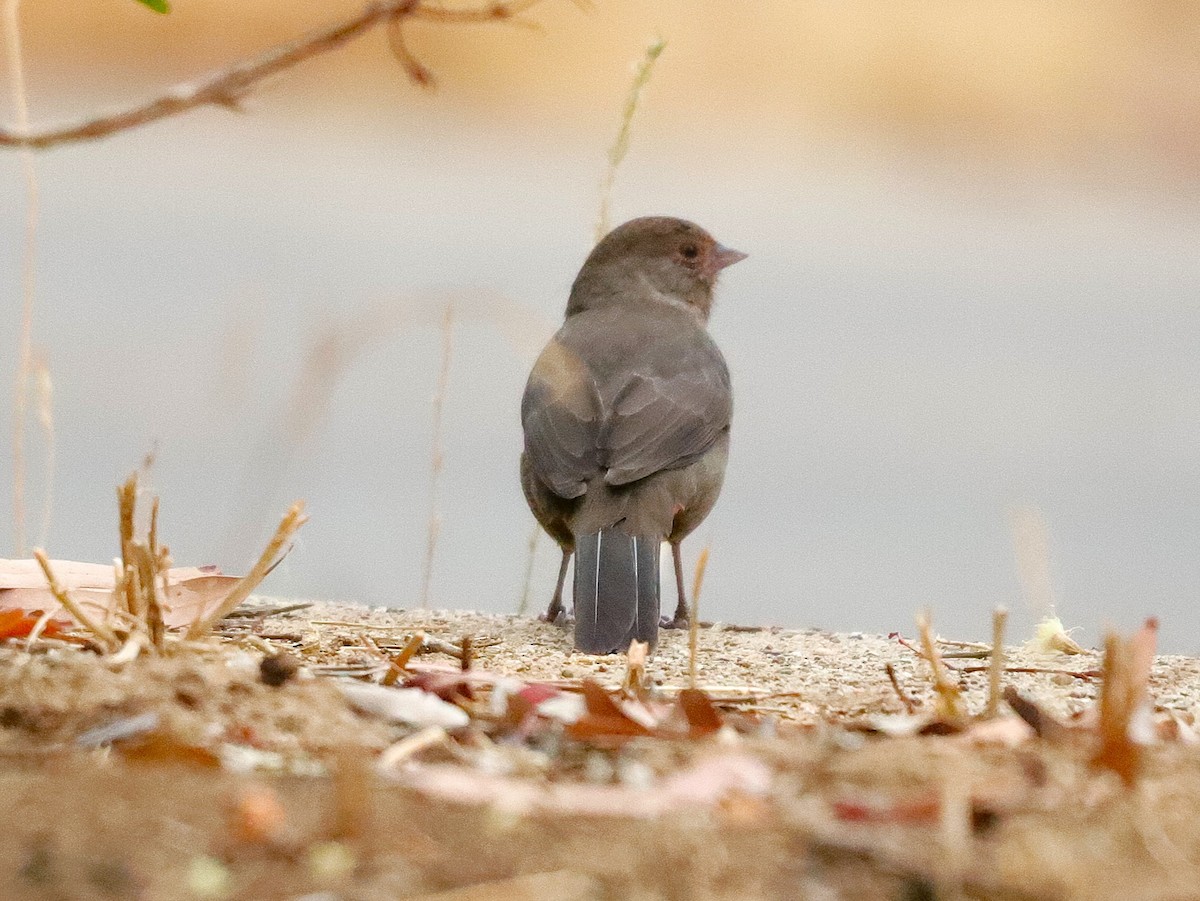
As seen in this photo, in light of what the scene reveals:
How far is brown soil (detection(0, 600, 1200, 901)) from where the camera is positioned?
1.77 metres

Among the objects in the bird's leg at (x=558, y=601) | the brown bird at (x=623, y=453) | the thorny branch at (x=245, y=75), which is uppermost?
the thorny branch at (x=245, y=75)

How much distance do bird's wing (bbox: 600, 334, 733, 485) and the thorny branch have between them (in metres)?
3.62

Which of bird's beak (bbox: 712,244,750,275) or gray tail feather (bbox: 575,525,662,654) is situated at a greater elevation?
bird's beak (bbox: 712,244,750,275)

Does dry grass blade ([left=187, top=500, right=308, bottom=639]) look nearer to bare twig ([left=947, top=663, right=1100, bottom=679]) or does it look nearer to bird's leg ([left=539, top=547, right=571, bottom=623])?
bare twig ([left=947, top=663, right=1100, bottom=679])

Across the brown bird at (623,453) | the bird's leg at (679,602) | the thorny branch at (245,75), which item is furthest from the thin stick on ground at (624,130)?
the thorny branch at (245,75)

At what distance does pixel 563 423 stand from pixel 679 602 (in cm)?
100

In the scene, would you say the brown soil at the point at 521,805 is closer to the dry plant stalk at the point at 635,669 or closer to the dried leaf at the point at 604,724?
the dried leaf at the point at 604,724

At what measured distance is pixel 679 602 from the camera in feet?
22.1

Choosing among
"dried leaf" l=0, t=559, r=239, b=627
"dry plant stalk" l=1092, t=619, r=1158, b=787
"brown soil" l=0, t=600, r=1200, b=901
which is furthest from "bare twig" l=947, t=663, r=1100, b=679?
"dry plant stalk" l=1092, t=619, r=1158, b=787

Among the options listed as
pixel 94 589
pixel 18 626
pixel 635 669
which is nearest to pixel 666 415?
pixel 94 589

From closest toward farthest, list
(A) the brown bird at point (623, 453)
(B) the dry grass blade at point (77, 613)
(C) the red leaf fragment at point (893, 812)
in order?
(C) the red leaf fragment at point (893, 812) → (B) the dry grass blade at point (77, 613) → (A) the brown bird at point (623, 453)

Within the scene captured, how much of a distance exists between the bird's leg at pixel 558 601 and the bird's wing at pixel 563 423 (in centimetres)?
50

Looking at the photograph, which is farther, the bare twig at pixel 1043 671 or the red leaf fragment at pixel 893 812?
the bare twig at pixel 1043 671

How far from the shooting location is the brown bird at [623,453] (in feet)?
18.4
